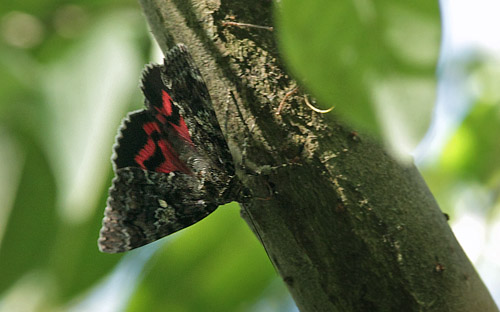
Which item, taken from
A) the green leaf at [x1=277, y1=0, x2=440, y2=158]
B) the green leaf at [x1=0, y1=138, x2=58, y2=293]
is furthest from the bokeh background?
the green leaf at [x1=277, y1=0, x2=440, y2=158]

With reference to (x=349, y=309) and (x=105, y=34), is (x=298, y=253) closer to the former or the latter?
(x=349, y=309)

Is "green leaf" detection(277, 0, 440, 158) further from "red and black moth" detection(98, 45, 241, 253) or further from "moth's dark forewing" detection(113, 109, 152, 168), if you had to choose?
"moth's dark forewing" detection(113, 109, 152, 168)

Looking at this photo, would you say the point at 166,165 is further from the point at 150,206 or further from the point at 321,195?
the point at 321,195

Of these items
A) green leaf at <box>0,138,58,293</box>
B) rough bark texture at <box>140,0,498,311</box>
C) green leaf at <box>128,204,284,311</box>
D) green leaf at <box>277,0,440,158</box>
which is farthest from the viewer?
green leaf at <box>128,204,284,311</box>

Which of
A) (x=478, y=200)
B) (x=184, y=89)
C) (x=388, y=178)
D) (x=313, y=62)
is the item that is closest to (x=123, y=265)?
(x=184, y=89)

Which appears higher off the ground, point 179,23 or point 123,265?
point 179,23
